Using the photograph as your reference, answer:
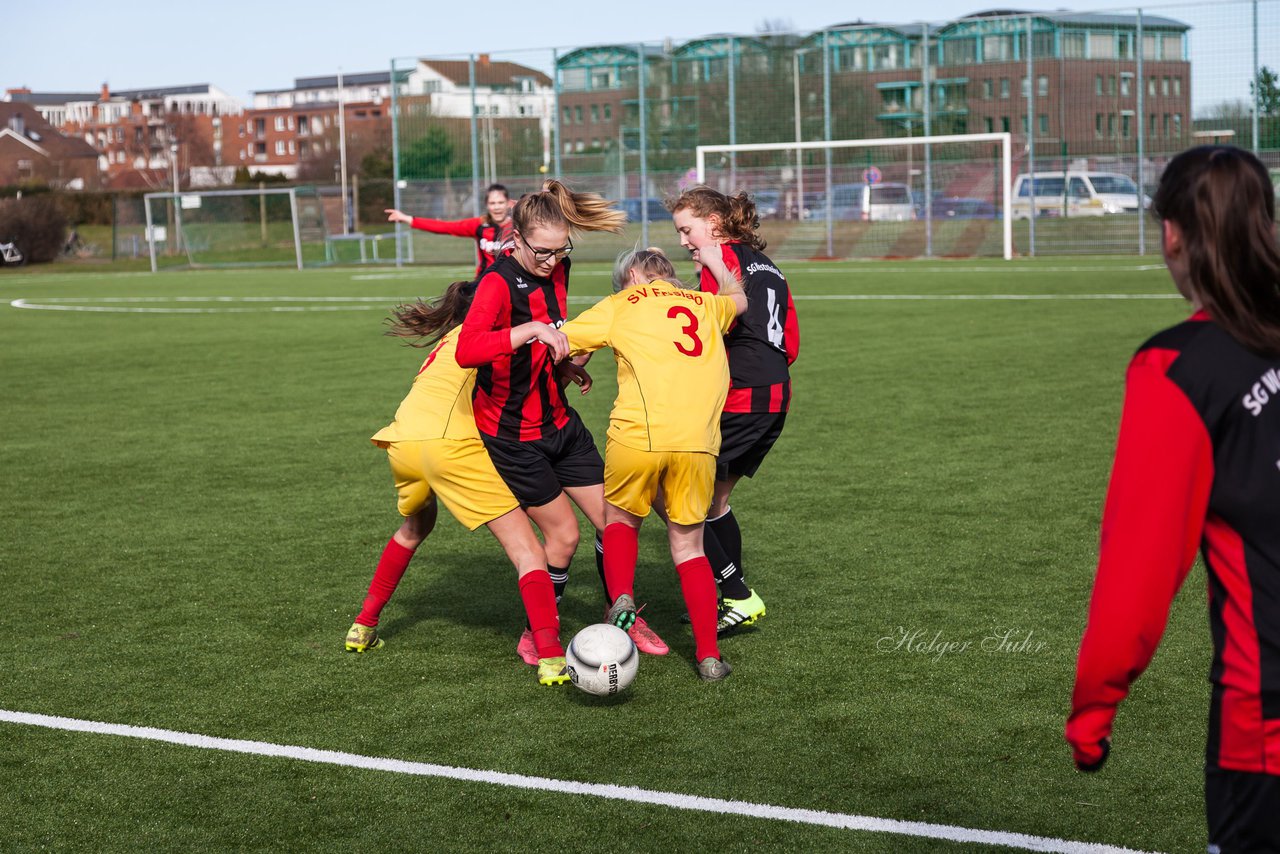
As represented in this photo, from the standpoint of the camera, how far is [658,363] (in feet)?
15.6

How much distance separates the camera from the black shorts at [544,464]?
5051mm

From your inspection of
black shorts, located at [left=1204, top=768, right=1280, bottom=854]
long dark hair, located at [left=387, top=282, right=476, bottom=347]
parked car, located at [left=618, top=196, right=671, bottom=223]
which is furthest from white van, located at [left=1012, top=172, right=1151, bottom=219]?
black shorts, located at [left=1204, top=768, right=1280, bottom=854]

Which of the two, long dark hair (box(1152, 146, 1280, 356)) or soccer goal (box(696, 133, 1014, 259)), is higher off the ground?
soccer goal (box(696, 133, 1014, 259))

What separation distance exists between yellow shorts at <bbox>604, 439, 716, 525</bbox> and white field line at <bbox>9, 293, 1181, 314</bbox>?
17318 mm

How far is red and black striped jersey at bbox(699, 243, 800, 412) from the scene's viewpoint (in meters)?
5.53

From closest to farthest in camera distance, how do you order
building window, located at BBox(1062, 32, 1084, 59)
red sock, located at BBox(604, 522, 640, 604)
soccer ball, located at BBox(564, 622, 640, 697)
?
soccer ball, located at BBox(564, 622, 640, 697)
red sock, located at BBox(604, 522, 640, 604)
building window, located at BBox(1062, 32, 1084, 59)

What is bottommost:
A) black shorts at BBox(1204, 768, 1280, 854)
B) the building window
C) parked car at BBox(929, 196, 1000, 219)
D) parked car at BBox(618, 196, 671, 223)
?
black shorts at BBox(1204, 768, 1280, 854)

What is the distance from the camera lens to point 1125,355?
14102 mm

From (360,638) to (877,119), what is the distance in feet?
115

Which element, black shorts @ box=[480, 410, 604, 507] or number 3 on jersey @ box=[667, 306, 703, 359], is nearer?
number 3 on jersey @ box=[667, 306, 703, 359]

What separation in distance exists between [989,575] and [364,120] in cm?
13129

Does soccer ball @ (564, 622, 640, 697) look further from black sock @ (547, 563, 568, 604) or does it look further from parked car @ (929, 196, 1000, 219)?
parked car @ (929, 196, 1000, 219)

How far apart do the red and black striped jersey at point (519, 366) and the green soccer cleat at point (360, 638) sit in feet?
3.61

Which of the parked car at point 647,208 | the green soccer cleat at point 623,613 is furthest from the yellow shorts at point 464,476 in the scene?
the parked car at point 647,208
